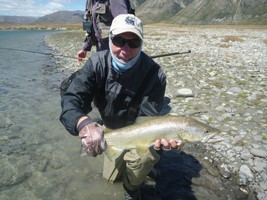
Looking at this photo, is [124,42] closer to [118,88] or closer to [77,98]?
[118,88]

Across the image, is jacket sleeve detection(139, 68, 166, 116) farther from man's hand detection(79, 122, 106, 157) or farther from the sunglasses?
man's hand detection(79, 122, 106, 157)

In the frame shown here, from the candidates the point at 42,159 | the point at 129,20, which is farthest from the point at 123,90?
the point at 42,159

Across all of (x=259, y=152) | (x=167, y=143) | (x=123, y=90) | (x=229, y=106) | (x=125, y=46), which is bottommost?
(x=229, y=106)

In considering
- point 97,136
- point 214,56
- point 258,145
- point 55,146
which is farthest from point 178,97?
point 214,56

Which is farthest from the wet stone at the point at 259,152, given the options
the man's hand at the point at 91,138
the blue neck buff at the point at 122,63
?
the man's hand at the point at 91,138

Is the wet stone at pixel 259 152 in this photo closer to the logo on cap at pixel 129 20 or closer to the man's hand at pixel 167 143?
the man's hand at pixel 167 143

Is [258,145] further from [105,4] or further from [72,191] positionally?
[105,4]
